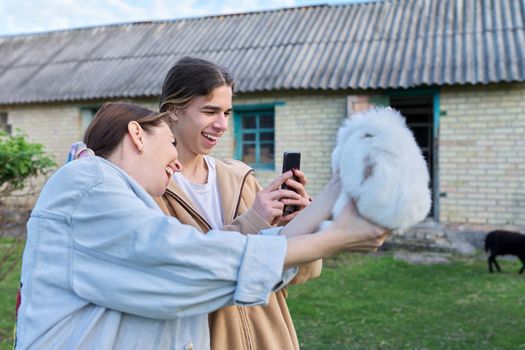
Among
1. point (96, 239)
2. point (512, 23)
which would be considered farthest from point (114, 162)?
point (512, 23)

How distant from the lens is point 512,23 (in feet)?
29.2

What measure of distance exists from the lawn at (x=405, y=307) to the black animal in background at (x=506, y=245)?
0.28 m

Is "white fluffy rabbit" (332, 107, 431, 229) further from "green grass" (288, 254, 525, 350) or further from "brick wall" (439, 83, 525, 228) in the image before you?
"brick wall" (439, 83, 525, 228)

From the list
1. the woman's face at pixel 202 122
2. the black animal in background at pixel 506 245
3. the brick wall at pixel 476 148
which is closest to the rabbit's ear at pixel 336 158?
the woman's face at pixel 202 122

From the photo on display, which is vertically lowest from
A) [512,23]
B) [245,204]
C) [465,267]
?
[465,267]

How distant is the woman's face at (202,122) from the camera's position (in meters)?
1.66

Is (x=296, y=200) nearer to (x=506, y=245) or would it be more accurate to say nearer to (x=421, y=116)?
(x=506, y=245)

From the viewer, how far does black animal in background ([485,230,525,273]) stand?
6909mm

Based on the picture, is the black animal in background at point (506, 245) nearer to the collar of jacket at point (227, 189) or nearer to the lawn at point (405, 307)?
the lawn at point (405, 307)

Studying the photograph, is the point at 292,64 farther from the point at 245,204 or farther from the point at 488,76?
the point at 245,204

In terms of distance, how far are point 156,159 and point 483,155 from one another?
8.05m

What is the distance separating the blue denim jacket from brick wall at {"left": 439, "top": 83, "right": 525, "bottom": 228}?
796 cm

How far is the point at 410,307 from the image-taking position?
541 centimetres

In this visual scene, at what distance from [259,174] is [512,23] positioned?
552 centimetres
